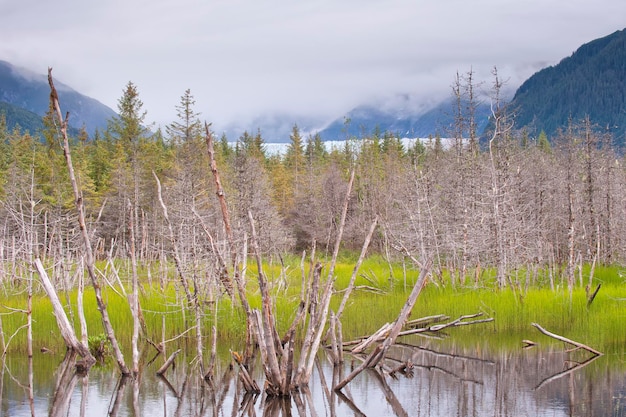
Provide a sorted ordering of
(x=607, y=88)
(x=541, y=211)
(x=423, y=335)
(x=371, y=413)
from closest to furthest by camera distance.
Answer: (x=371, y=413) < (x=423, y=335) < (x=541, y=211) < (x=607, y=88)

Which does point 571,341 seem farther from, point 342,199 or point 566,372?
point 342,199

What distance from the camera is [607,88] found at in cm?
19450

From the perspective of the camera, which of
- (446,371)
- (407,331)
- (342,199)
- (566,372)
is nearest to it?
(566,372)

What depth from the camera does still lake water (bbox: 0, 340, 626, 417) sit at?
9.33 m

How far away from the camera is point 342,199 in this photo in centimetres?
4809

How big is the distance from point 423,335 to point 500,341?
1886 millimetres

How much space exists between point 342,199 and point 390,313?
32.9m

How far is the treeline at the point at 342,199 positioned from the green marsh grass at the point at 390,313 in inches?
36.7

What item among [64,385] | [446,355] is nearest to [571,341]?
[446,355]

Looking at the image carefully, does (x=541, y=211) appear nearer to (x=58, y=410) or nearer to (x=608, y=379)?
(x=608, y=379)

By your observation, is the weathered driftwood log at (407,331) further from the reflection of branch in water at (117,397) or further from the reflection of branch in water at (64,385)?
the reflection of branch in water at (64,385)

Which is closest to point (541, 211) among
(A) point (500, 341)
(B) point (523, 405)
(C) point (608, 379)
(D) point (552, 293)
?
(D) point (552, 293)

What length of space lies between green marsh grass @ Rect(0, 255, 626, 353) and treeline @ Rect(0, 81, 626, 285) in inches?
36.7

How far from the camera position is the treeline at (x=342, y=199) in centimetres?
1741
